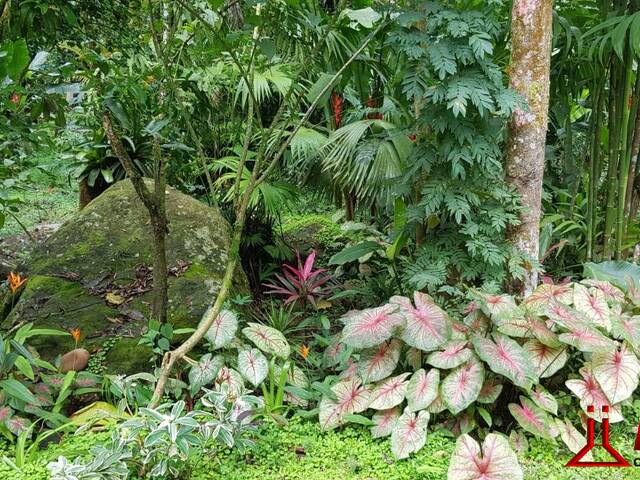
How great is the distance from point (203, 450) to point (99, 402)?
557mm

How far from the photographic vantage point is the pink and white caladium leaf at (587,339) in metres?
2.27

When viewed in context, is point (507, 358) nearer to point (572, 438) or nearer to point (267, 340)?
point (572, 438)

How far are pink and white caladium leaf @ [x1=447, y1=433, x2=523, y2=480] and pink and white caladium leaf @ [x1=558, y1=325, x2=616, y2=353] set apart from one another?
514mm

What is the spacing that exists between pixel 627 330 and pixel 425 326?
34.0 inches

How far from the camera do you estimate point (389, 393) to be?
7.82 ft

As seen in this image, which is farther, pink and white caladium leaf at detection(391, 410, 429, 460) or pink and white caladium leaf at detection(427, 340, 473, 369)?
pink and white caladium leaf at detection(427, 340, 473, 369)

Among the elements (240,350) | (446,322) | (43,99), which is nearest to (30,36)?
(43,99)

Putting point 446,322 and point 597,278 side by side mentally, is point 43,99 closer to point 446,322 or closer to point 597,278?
point 446,322

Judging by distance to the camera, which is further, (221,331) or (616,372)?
(221,331)

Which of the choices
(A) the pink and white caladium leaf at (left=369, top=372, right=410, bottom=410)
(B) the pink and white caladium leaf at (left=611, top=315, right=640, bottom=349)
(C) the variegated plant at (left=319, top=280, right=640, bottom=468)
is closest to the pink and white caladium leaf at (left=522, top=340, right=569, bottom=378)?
(C) the variegated plant at (left=319, top=280, right=640, bottom=468)

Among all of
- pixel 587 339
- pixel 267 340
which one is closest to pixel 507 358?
pixel 587 339

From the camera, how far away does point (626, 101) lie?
3461 mm

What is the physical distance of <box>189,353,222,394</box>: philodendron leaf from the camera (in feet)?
7.91

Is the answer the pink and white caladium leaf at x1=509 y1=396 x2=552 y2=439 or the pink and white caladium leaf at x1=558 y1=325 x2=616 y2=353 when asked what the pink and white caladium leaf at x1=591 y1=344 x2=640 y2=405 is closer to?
the pink and white caladium leaf at x1=558 y1=325 x2=616 y2=353
